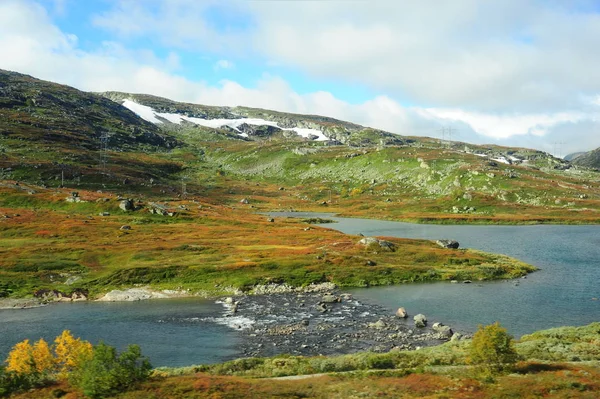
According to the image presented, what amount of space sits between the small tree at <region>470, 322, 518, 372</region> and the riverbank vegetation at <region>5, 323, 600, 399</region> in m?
0.08

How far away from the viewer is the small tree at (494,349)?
3962 centimetres

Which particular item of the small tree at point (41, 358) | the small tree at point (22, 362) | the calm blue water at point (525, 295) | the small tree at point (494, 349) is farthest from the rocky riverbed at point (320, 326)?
the small tree at point (22, 362)

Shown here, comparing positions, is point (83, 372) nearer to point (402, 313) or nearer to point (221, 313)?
point (221, 313)

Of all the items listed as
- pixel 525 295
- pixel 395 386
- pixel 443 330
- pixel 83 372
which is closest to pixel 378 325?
pixel 443 330

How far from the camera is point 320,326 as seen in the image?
216ft

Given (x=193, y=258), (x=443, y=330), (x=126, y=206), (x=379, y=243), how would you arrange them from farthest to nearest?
(x=126, y=206), (x=379, y=243), (x=193, y=258), (x=443, y=330)

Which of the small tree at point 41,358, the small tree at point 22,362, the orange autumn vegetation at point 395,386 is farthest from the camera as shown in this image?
the small tree at point 41,358

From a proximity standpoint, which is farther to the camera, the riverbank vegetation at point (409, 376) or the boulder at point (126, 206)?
the boulder at point (126, 206)

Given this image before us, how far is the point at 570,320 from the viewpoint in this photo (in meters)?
66.9

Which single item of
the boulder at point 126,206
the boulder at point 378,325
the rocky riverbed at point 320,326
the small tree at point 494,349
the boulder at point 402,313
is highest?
the boulder at point 126,206

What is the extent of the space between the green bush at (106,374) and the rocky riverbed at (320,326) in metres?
20.8

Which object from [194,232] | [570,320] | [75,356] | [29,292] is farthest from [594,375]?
[194,232]

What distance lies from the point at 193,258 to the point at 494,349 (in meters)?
75.1

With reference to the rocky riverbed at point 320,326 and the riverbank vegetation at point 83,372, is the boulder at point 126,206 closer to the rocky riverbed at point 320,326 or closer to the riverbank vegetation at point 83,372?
the rocky riverbed at point 320,326
